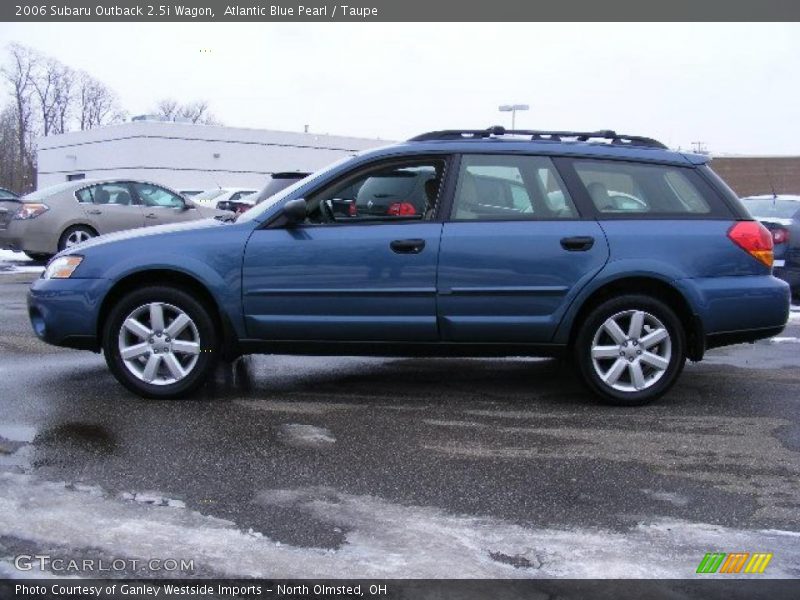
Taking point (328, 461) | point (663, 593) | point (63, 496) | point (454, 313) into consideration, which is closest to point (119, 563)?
point (63, 496)

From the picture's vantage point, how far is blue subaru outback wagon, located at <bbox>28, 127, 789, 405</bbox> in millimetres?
5266

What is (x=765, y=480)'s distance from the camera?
13.6 ft

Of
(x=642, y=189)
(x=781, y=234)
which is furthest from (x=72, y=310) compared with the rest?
(x=781, y=234)

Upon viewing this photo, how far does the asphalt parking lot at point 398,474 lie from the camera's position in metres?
3.27

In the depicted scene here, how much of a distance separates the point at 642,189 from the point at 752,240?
2.47 feet

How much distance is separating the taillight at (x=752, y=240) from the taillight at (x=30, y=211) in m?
11.3

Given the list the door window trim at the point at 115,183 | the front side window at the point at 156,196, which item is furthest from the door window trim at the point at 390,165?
the front side window at the point at 156,196

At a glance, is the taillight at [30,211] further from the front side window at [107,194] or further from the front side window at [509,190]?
the front side window at [509,190]

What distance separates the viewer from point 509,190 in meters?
5.45

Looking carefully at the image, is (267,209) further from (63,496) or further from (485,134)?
→ (63,496)

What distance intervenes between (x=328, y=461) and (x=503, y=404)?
1601 millimetres

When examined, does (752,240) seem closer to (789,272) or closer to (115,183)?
(789,272)

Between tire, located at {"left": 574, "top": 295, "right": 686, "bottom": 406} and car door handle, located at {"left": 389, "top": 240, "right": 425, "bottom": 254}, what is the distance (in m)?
1.13

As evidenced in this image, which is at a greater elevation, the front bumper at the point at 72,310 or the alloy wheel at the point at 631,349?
the front bumper at the point at 72,310
